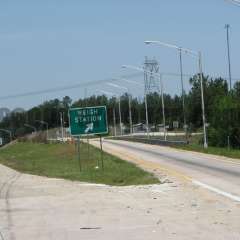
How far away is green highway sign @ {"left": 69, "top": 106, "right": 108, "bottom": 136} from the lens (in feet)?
102

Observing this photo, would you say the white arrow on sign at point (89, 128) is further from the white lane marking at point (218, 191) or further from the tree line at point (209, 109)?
the tree line at point (209, 109)

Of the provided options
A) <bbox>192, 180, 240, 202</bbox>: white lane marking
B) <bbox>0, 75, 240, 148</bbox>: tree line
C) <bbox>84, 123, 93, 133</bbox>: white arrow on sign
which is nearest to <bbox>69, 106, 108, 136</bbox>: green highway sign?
<bbox>84, 123, 93, 133</bbox>: white arrow on sign

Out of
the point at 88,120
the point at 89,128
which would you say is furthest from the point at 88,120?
the point at 89,128

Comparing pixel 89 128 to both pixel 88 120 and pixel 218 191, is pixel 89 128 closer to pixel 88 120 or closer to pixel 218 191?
pixel 88 120

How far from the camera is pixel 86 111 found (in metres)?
31.3

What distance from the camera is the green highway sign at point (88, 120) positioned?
31.2 meters

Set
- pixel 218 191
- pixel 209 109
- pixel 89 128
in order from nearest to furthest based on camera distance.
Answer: pixel 218 191, pixel 89 128, pixel 209 109

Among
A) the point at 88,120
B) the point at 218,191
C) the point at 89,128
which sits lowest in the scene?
the point at 218,191

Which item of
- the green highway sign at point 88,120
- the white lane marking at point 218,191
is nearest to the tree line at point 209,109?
the green highway sign at point 88,120

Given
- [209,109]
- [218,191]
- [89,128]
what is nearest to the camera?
[218,191]

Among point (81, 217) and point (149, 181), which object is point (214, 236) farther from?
point (149, 181)

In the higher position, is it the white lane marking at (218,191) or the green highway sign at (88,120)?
the green highway sign at (88,120)

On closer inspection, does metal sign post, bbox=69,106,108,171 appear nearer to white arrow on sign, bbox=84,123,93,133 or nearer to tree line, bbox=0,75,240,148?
white arrow on sign, bbox=84,123,93,133

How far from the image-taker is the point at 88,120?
3142cm
